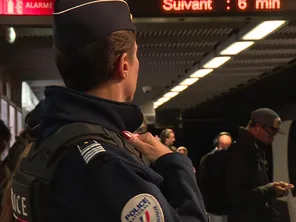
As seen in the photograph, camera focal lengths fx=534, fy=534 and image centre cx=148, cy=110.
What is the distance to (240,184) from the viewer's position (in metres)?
3.93

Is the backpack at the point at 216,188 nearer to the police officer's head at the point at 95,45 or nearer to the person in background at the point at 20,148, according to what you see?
the person in background at the point at 20,148

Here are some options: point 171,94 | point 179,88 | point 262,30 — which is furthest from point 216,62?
point 171,94

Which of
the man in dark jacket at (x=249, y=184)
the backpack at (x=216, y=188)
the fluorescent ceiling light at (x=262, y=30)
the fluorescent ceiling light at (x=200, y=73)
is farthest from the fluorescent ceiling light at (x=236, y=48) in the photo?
the man in dark jacket at (x=249, y=184)

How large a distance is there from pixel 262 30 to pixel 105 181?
17.9 ft

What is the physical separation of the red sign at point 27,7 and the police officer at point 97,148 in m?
2.94

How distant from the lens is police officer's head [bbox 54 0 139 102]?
1.09 m

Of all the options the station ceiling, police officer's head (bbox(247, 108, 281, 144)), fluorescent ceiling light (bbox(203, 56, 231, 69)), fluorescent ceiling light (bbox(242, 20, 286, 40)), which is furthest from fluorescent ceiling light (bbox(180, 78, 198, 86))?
police officer's head (bbox(247, 108, 281, 144))

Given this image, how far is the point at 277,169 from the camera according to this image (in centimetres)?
1241

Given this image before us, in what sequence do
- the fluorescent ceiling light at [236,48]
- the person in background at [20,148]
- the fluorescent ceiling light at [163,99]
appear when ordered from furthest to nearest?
the fluorescent ceiling light at [163,99] → the fluorescent ceiling light at [236,48] → the person in background at [20,148]

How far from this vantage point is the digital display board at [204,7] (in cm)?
390

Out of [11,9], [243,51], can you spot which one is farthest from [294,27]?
[11,9]

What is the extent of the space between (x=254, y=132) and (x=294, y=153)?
2.94 m

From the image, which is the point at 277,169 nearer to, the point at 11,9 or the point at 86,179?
the point at 11,9

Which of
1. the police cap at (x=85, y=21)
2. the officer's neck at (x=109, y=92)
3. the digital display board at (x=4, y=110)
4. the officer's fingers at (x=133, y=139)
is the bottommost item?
the digital display board at (x=4, y=110)
